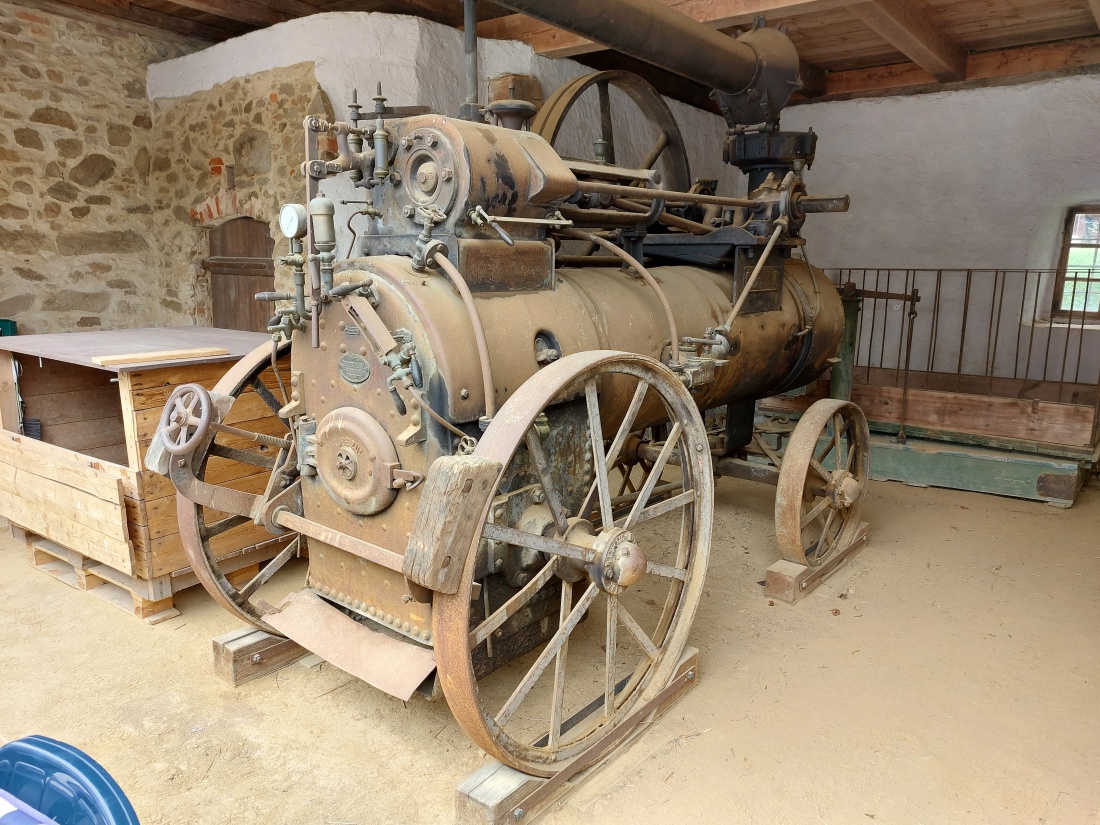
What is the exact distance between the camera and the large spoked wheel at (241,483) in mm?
2471

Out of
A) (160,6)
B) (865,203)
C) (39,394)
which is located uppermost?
(160,6)

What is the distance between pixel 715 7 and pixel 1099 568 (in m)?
3.33

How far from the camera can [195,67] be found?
17.0ft

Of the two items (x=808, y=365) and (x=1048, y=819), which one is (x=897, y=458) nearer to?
(x=808, y=365)

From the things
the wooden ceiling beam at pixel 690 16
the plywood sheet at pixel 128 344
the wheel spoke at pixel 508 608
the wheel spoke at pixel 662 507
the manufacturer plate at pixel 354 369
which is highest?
the wooden ceiling beam at pixel 690 16

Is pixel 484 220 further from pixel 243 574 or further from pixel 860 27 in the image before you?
pixel 860 27

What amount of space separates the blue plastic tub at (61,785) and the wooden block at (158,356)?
185cm

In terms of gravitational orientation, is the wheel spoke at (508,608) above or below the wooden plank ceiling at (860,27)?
below

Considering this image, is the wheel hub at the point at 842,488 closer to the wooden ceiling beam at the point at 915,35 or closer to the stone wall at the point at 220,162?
the wooden ceiling beam at the point at 915,35

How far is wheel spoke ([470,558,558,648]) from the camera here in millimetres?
1862

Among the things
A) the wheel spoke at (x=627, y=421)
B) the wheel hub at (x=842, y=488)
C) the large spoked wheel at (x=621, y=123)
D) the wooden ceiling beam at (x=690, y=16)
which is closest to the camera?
the wheel spoke at (x=627, y=421)

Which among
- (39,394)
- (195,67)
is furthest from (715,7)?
(39,394)

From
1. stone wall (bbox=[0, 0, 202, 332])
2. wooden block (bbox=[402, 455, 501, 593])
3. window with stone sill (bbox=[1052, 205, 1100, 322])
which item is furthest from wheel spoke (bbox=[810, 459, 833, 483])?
stone wall (bbox=[0, 0, 202, 332])

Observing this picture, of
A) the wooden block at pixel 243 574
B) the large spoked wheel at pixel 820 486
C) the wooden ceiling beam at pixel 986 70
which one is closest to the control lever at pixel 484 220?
the large spoked wheel at pixel 820 486
